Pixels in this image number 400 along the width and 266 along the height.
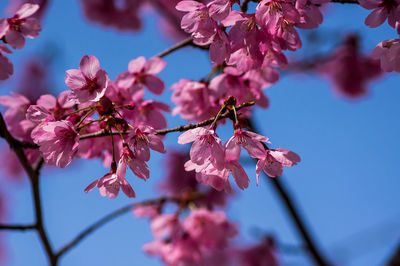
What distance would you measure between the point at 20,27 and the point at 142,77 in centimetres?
49

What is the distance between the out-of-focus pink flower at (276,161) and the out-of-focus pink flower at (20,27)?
0.92 meters

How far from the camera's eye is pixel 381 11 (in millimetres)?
1076

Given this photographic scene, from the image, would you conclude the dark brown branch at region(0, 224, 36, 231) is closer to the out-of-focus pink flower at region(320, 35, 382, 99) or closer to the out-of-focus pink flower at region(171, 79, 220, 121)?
the out-of-focus pink flower at region(171, 79, 220, 121)

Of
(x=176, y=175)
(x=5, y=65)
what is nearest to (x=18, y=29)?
(x=5, y=65)

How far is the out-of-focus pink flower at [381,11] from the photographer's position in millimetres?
1062

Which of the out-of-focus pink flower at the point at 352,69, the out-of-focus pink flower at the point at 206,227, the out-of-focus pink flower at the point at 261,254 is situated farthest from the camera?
the out-of-focus pink flower at the point at 352,69

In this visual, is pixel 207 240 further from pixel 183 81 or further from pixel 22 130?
pixel 22 130

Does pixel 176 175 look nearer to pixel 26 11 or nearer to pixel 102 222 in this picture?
pixel 102 222

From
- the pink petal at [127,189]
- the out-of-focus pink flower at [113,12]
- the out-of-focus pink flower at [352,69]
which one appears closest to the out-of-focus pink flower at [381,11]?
the pink petal at [127,189]

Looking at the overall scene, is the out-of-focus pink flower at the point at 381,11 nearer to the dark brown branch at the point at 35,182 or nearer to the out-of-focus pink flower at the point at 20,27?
the out-of-focus pink flower at the point at 20,27

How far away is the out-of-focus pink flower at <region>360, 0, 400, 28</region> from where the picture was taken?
1.06 m

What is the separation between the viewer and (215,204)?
4.04 m

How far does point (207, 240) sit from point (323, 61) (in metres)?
3.41

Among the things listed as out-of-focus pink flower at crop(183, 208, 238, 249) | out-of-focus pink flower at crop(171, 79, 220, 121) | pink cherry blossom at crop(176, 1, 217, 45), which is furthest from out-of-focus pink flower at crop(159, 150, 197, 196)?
pink cherry blossom at crop(176, 1, 217, 45)
